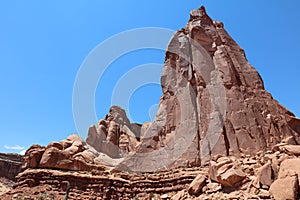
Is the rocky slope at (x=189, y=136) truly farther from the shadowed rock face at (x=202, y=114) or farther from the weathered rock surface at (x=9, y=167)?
the weathered rock surface at (x=9, y=167)

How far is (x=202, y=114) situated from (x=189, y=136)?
3.15m

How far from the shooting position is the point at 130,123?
7431 centimetres

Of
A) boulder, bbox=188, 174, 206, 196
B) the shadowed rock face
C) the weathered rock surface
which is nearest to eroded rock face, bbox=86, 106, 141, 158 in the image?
the shadowed rock face

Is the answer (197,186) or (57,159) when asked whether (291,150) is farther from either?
(57,159)

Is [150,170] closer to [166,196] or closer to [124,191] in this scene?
[124,191]

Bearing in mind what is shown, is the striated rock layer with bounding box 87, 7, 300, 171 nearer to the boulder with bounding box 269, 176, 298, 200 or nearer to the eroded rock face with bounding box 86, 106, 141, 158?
the boulder with bounding box 269, 176, 298, 200

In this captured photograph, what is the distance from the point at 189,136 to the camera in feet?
102

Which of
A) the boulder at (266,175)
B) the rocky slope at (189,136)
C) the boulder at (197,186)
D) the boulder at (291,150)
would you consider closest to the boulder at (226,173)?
the boulder at (197,186)

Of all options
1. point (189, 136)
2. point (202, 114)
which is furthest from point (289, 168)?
point (202, 114)

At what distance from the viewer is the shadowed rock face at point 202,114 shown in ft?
94.2

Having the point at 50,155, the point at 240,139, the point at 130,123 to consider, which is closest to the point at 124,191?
the point at 50,155

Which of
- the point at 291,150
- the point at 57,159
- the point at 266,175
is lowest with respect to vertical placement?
the point at 266,175

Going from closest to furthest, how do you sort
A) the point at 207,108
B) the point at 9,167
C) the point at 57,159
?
the point at 207,108, the point at 57,159, the point at 9,167

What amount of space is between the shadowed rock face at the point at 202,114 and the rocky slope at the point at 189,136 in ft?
0.36
